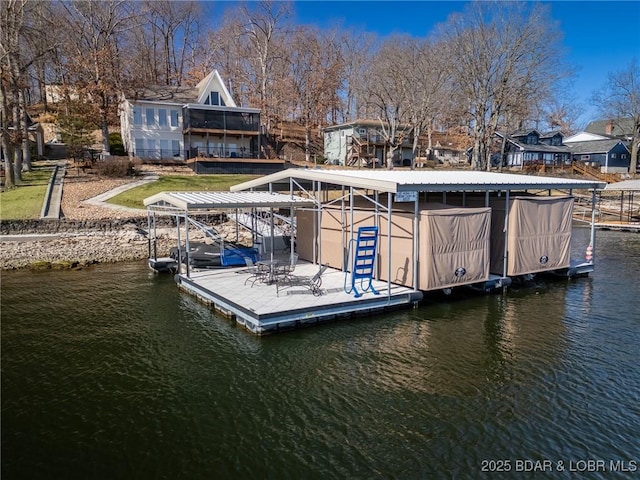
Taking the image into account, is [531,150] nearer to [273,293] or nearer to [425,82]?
[425,82]

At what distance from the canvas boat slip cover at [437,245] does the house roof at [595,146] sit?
57.4 m

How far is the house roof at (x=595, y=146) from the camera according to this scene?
61.5m

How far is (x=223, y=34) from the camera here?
209ft

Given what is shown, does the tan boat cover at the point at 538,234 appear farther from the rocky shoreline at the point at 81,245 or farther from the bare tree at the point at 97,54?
the bare tree at the point at 97,54

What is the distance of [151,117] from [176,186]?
48.1 feet

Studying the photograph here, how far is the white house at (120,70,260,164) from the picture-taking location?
145 feet

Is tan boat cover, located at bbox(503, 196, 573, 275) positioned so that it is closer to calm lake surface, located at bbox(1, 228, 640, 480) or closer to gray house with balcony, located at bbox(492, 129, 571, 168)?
calm lake surface, located at bbox(1, 228, 640, 480)

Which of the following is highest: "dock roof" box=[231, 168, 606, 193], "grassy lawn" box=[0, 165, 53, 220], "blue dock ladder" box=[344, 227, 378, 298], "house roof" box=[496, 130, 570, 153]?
"house roof" box=[496, 130, 570, 153]

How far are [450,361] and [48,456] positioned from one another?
7.66 meters

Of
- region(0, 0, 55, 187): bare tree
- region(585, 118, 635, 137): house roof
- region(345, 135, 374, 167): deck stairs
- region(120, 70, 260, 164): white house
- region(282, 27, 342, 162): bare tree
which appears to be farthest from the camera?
region(585, 118, 635, 137): house roof

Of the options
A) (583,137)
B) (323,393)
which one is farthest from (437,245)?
(583,137)

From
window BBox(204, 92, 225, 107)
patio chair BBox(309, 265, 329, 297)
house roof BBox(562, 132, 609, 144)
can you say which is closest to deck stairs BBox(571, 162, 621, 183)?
house roof BBox(562, 132, 609, 144)

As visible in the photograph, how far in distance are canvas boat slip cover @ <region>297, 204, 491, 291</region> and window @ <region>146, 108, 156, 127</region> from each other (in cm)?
3483

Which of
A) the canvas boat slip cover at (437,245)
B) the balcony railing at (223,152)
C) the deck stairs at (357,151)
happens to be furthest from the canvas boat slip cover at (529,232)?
the deck stairs at (357,151)
